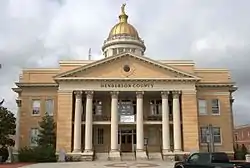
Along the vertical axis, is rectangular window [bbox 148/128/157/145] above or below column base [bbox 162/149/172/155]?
above

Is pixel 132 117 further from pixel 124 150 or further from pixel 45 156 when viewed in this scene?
pixel 45 156

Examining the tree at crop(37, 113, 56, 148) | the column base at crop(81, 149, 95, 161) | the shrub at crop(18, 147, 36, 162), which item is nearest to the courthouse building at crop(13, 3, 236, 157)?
the column base at crop(81, 149, 95, 161)

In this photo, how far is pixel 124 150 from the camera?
2035 inches

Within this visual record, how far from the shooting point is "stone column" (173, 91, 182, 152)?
1923 inches

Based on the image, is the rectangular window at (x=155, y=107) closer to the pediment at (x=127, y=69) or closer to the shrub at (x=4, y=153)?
the pediment at (x=127, y=69)

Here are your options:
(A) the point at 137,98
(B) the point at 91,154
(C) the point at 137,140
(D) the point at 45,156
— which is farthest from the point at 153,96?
(D) the point at 45,156

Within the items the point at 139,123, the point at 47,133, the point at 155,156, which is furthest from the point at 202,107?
the point at 47,133

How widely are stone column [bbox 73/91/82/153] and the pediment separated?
2745 millimetres

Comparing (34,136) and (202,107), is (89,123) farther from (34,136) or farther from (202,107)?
(202,107)

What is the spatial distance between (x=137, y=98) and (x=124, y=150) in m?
7.01

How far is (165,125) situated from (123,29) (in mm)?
23621

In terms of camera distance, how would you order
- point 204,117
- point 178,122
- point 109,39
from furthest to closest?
point 109,39 < point 204,117 < point 178,122

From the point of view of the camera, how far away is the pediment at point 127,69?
165ft

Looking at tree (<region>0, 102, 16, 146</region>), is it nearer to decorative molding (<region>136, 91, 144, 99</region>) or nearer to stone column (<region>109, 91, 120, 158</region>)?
stone column (<region>109, 91, 120, 158</region>)
